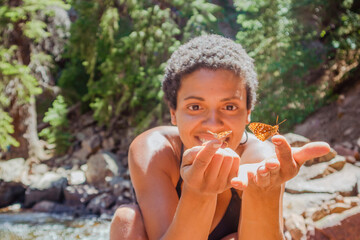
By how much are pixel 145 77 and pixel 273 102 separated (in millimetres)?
3536

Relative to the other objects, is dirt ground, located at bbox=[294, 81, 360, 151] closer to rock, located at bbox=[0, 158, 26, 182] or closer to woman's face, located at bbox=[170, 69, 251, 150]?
woman's face, located at bbox=[170, 69, 251, 150]

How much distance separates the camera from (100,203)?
6.21 m

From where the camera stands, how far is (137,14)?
732 centimetres

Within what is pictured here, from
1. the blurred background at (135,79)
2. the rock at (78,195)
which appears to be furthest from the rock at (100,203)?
the rock at (78,195)

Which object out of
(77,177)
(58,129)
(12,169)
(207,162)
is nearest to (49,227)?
(77,177)

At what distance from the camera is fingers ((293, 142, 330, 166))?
0.99 metres

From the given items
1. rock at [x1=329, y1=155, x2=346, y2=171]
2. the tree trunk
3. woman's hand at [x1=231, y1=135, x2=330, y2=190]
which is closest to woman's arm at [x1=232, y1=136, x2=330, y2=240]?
woman's hand at [x1=231, y1=135, x2=330, y2=190]

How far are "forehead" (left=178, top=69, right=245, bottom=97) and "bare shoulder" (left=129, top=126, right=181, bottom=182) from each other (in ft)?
1.41

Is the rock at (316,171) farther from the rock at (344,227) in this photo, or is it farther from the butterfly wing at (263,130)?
the butterfly wing at (263,130)

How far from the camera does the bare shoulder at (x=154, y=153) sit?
6.03 feet

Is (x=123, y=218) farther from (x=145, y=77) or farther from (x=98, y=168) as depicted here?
(x=145, y=77)

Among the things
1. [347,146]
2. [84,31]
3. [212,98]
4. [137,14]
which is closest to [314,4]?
[347,146]

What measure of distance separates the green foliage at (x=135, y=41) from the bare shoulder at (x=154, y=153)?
4.64 meters

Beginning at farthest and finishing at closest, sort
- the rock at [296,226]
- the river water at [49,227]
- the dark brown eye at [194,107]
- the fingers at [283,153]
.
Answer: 1. the river water at [49,227]
2. the rock at [296,226]
3. the dark brown eye at [194,107]
4. the fingers at [283,153]
